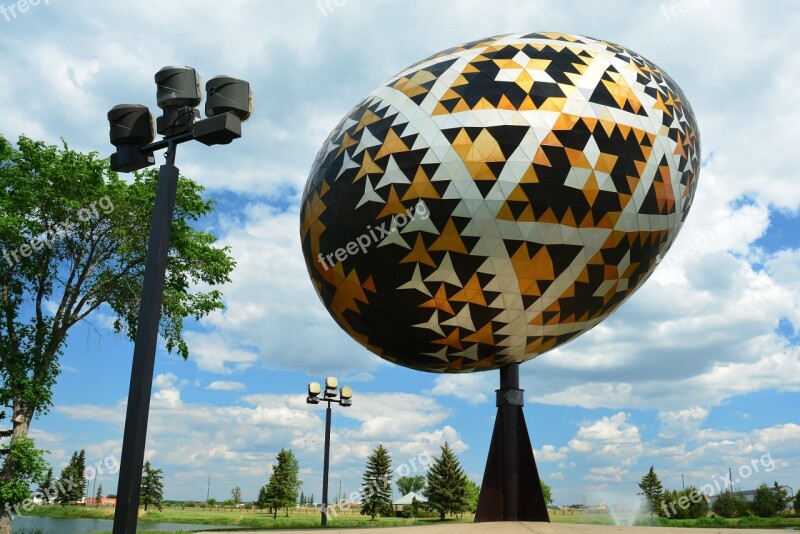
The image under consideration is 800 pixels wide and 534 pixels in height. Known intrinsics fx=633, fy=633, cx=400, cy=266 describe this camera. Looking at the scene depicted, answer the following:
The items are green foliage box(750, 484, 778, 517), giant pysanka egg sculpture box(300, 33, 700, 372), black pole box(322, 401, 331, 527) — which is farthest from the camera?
green foliage box(750, 484, 778, 517)

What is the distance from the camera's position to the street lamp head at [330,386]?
28.5 meters

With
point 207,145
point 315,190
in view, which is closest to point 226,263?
point 315,190

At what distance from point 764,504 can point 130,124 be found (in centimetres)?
5475

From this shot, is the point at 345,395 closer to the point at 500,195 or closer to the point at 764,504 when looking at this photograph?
the point at 500,195

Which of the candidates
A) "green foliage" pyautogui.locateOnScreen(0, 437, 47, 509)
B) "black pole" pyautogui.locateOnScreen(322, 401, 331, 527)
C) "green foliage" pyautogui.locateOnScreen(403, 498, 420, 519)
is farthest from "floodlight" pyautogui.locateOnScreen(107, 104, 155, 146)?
"green foliage" pyautogui.locateOnScreen(403, 498, 420, 519)

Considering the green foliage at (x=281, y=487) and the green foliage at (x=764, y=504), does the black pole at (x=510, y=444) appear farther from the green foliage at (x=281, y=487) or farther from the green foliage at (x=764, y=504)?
the green foliage at (x=281, y=487)

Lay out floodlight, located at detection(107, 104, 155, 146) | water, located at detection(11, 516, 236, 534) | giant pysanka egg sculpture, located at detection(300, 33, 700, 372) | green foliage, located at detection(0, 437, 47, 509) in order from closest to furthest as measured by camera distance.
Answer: floodlight, located at detection(107, 104, 155, 146) → giant pysanka egg sculpture, located at detection(300, 33, 700, 372) → green foliage, located at detection(0, 437, 47, 509) → water, located at detection(11, 516, 236, 534)

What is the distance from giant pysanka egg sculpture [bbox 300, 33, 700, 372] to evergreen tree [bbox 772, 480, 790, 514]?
46.1 metres

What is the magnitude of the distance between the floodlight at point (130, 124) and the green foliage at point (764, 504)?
172 ft

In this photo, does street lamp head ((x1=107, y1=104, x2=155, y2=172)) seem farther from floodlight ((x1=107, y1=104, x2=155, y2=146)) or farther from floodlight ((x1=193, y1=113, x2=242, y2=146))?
floodlight ((x1=193, y1=113, x2=242, y2=146))

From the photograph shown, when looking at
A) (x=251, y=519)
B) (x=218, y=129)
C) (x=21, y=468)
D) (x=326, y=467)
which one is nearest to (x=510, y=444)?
(x=326, y=467)

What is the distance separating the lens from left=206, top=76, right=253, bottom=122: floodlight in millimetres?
7238

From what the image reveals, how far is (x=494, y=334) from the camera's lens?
54.2 ft

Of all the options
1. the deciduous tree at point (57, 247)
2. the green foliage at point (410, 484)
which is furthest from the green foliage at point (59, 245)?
the green foliage at point (410, 484)
